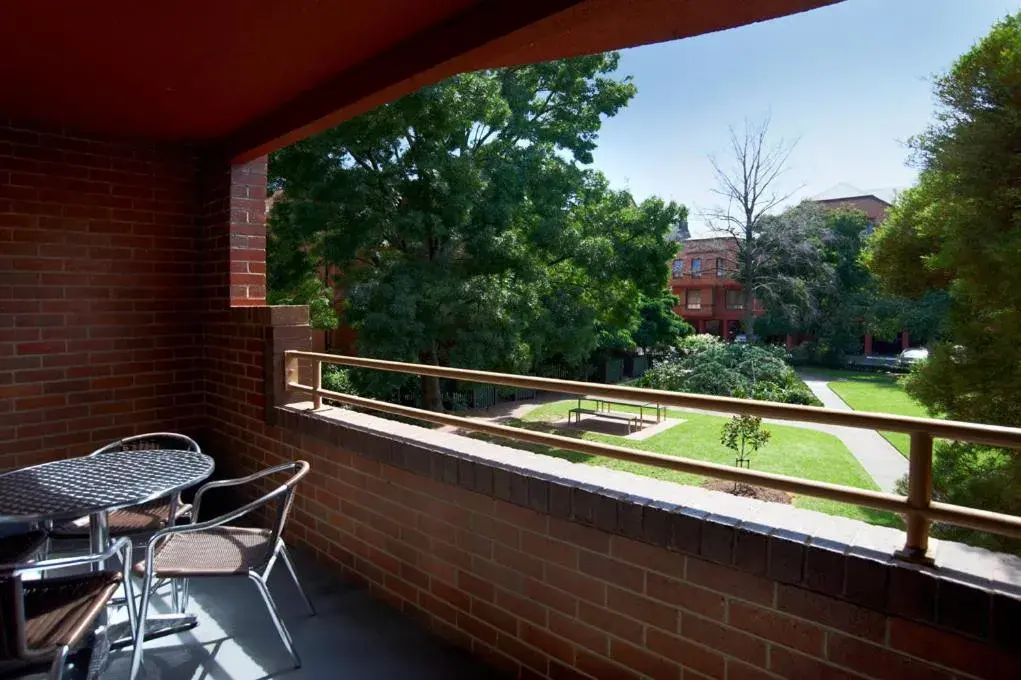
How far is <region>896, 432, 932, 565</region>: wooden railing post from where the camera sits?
1438mm

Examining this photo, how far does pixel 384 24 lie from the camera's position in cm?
240

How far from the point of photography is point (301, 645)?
2.53 metres

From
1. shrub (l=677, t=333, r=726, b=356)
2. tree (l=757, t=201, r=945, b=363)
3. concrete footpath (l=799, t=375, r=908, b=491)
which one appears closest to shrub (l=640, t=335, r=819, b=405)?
concrete footpath (l=799, t=375, r=908, b=491)

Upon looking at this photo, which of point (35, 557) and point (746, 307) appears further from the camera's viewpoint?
point (746, 307)

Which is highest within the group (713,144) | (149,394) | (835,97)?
(835,97)

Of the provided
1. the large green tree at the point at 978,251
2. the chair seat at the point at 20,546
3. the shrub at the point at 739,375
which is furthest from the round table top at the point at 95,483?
the shrub at the point at 739,375

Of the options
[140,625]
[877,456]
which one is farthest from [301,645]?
[877,456]

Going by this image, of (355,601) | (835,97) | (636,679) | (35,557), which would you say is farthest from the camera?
(835,97)

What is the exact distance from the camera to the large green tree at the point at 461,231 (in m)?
12.6

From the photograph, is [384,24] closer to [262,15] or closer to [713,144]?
[262,15]

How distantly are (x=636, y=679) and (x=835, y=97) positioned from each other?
28745 mm

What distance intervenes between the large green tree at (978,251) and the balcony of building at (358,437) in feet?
18.5

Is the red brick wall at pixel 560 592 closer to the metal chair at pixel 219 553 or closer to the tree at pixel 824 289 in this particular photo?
the metal chair at pixel 219 553

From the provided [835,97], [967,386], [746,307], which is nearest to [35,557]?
[967,386]
